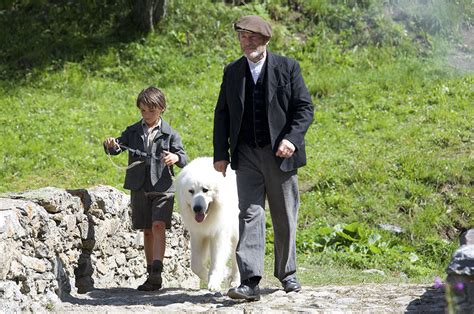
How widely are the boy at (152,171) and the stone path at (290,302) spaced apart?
50cm

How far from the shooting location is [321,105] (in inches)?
671

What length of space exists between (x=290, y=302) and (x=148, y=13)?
13.8m

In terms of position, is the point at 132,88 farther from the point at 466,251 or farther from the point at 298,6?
the point at 466,251

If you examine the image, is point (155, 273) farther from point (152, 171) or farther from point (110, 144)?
point (110, 144)

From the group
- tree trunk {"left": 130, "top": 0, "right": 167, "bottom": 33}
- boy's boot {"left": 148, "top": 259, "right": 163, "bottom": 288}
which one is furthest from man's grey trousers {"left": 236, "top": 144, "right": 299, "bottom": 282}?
tree trunk {"left": 130, "top": 0, "right": 167, "bottom": 33}

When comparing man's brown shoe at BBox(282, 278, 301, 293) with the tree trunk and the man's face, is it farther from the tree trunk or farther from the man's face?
the tree trunk

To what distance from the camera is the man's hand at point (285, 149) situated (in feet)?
20.2

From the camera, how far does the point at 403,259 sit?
36.9 ft

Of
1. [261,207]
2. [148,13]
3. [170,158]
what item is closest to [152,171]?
[170,158]

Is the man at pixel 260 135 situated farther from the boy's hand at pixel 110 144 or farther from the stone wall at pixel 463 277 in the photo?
the stone wall at pixel 463 277

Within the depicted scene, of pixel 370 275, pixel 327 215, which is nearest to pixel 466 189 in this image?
pixel 327 215

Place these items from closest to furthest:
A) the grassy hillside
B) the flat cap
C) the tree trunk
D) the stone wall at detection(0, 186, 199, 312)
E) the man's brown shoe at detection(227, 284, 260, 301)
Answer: the stone wall at detection(0, 186, 199, 312) → the man's brown shoe at detection(227, 284, 260, 301) → the flat cap → the grassy hillside → the tree trunk

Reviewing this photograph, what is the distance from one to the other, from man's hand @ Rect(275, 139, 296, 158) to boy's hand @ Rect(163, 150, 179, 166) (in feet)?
4.35

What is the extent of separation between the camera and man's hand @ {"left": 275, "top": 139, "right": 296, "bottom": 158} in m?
6.17
